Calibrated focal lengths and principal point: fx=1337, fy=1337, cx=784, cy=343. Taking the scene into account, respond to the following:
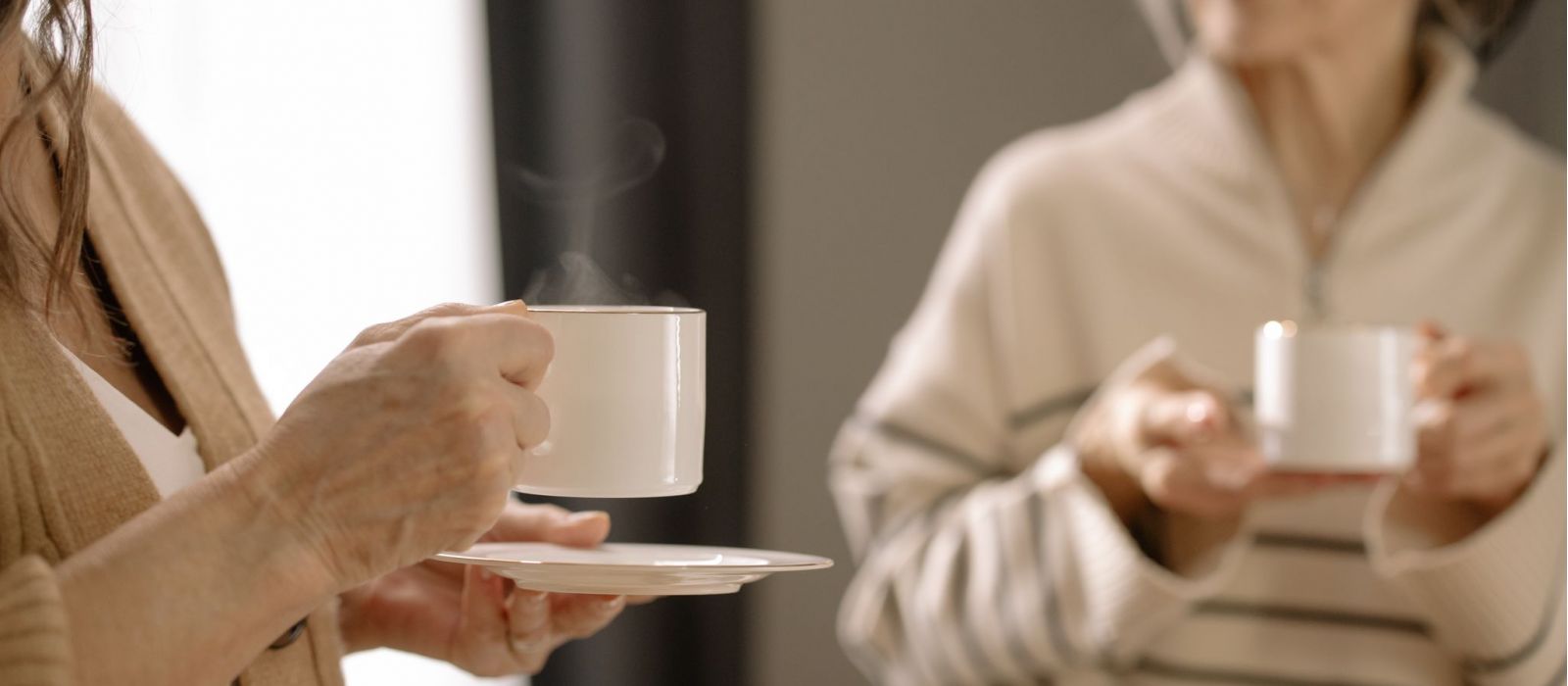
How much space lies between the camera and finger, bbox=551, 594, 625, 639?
2.46 ft

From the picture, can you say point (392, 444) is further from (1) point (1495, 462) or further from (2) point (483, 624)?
(1) point (1495, 462)

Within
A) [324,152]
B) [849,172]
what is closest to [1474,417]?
[849,172]

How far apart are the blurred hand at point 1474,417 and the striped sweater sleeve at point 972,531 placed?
0.21 meters

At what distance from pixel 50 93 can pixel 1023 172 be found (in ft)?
3.26

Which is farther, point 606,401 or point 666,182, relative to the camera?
point 666,182

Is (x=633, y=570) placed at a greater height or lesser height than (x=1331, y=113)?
lesser

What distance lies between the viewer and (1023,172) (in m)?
1.44

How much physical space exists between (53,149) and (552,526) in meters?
0.34

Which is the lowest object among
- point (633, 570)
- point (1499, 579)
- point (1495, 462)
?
point (1499, 579)

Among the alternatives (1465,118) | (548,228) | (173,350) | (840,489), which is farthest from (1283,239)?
(173,350)

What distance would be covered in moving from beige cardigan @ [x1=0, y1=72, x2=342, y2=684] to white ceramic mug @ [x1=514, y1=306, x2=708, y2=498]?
0.57ft

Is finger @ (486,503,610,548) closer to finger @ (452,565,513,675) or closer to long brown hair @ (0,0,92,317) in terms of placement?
finger @ (452,565,513,675)

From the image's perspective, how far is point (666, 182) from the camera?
5.25ft

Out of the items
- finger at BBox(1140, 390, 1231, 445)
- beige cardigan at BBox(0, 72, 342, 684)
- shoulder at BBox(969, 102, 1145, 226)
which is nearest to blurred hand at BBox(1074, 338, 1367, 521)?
finger at BBox(1140, 390, 1231, 445)
